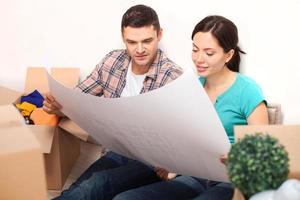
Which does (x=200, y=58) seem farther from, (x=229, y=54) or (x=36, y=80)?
(x=36, y=80)

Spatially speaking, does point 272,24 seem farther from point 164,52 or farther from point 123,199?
point 123,199

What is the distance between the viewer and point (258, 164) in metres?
0.65

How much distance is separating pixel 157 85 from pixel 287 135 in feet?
2.16

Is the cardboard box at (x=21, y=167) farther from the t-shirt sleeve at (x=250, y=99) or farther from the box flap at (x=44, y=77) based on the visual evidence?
the box flap at (x=44, y=77)

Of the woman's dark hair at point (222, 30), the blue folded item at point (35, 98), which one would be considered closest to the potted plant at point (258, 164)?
the woman's dark hair at point (222, 30)

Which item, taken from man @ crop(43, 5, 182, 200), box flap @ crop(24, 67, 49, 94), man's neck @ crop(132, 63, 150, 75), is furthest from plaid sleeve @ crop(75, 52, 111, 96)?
box flap @ crop(24, 67, 49, 94)

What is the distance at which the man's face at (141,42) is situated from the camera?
1.46m

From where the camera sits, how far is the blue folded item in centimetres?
179

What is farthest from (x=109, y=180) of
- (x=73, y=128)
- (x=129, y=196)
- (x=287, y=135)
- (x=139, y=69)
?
(x=287, y=135)

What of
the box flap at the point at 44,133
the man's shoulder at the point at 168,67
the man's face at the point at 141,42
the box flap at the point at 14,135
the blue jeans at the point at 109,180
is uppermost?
the man's face at the point at 141,42

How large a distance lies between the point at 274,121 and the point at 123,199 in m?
0.57

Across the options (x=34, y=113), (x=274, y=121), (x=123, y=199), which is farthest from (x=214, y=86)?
(x=34, y=113)

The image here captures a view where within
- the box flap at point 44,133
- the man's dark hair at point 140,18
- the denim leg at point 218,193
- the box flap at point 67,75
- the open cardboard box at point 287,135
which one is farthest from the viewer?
the box flap at point 67,75

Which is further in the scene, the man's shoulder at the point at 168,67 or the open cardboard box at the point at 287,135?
the man's shoulder at the point at 168,67
